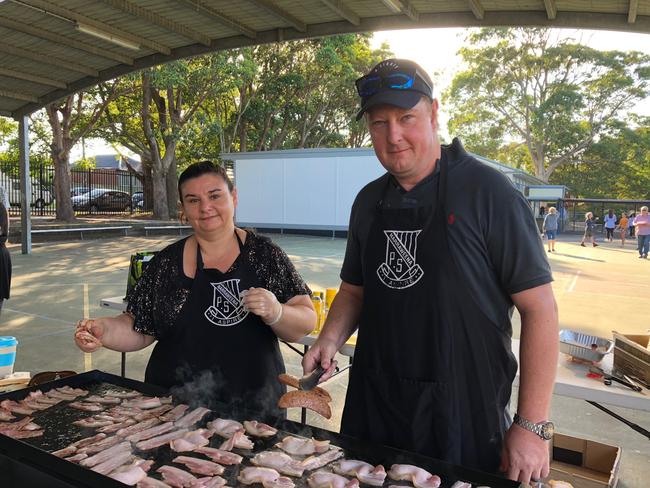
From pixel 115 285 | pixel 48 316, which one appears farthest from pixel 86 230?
pixel 48 316

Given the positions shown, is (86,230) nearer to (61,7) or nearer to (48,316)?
(48,316)

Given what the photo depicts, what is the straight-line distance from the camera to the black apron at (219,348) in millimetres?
2355

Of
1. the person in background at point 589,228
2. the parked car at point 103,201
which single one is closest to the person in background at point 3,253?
the person in background at point 589,228

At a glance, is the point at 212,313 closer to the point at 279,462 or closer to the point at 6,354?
the point at 279,462

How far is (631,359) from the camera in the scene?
9.17ft

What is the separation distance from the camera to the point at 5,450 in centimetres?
165

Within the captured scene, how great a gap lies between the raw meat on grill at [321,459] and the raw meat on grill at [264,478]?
92 mm

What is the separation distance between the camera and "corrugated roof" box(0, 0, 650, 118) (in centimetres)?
489

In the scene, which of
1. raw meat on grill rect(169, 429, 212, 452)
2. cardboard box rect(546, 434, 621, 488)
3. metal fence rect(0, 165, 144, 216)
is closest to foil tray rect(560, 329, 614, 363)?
cardboard box rect(546, 434, 621, 488)

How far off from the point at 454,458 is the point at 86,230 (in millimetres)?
18571

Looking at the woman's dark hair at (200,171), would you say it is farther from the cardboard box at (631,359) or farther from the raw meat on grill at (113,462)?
the cardboard box at (631,359)

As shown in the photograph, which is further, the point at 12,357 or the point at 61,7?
the point at 61,7

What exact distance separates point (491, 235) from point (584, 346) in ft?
5.77

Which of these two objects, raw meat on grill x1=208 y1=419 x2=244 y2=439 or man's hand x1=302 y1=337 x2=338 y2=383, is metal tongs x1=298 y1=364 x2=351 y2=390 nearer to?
man's hand x1=302 y1=337 x2=338 y2=383
